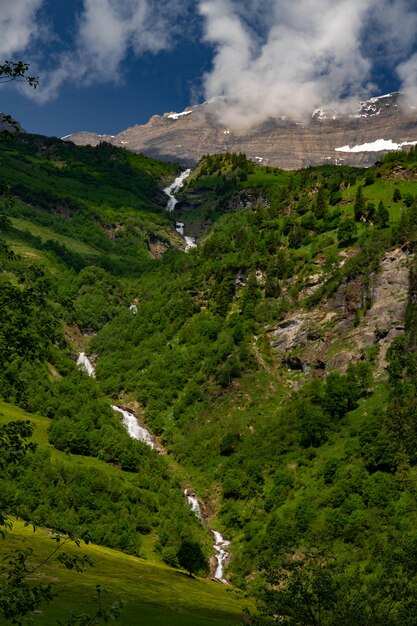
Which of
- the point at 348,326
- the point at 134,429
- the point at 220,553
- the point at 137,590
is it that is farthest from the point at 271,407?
the point at 137,590

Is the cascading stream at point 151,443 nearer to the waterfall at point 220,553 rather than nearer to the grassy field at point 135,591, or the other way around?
the waterfall at point 220,553

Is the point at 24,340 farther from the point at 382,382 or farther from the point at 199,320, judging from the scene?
the point at 199,320

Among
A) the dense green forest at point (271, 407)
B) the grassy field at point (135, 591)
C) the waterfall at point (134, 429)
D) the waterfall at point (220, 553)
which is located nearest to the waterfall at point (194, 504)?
the dense green forest at point (271, 407)

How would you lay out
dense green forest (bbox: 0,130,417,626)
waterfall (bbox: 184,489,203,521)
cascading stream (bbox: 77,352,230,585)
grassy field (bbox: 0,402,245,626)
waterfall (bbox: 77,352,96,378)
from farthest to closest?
waterfall (bbox: 77,352,96,378) → waterfall (bbox: 184,489,203,521) → cascading stream (bbox: 77,352,230,585) → dense green forest (bbox: 0,130,417,626) → grassy field (bbox: 0,402,245,626)

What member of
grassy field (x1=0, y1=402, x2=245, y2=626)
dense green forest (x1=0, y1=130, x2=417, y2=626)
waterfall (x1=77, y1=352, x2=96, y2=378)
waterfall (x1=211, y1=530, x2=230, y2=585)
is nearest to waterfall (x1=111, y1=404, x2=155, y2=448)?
dense green forest (x1=0, y1=130, x2=417, y2=626)

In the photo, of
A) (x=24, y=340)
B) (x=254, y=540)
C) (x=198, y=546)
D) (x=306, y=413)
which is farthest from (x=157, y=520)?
(x=24, y=340)

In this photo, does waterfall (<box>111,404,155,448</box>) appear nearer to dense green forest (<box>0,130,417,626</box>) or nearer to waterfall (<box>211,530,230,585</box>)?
dense green forest (<box>0,130,417,626</box>)

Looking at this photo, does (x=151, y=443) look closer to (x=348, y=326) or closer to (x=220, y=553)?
(x=220, y=553)

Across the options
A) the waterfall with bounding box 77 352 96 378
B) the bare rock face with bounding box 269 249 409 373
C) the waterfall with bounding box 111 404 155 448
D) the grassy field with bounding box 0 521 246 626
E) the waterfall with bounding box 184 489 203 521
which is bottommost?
the grassy field with bounding box 0 521 246 626

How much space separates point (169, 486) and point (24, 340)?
299 ft

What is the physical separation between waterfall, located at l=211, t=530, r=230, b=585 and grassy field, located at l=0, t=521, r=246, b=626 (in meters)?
8.38

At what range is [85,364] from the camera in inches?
6742

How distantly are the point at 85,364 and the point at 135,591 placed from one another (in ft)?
389

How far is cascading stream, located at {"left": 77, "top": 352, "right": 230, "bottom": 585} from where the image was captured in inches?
3469
